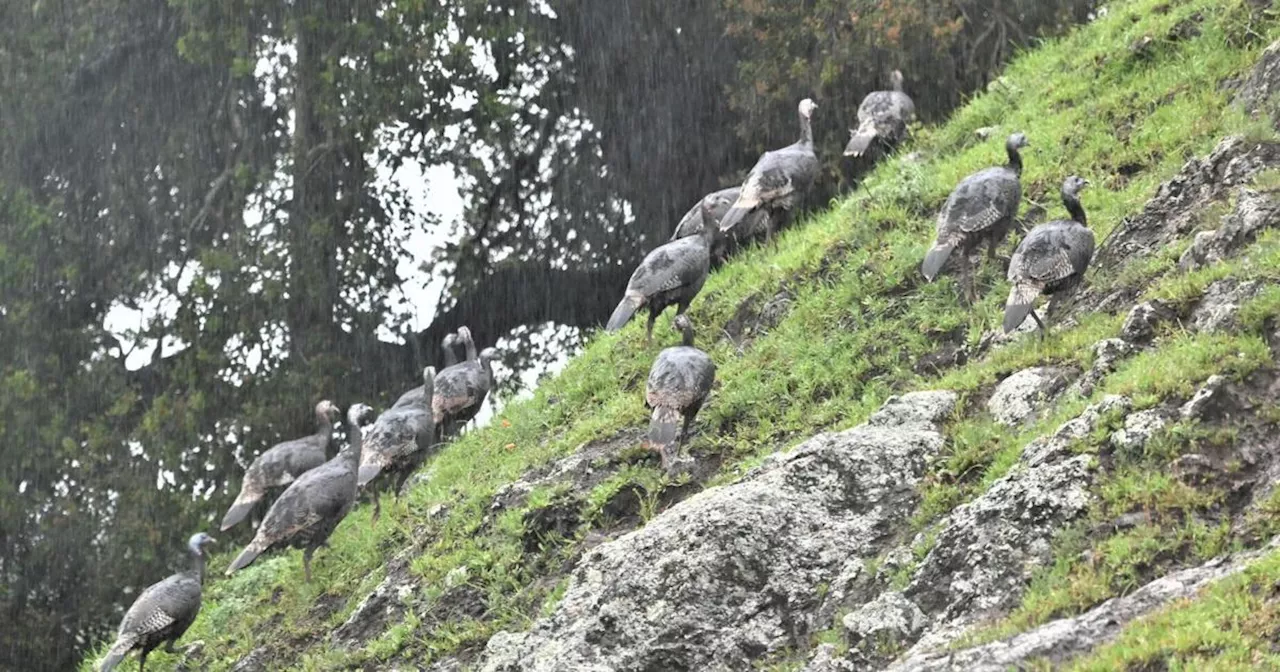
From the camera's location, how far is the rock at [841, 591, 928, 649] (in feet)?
30.5

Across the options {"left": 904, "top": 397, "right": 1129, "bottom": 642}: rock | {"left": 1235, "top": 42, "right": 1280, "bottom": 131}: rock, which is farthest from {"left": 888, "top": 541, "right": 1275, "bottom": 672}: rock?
{"left": 1235, "top": 42, "right": 1280, "bottom": 131}: rock

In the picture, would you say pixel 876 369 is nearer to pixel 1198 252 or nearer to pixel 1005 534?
pixel 1198 252

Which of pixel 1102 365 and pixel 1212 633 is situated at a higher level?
pixel 1102 365

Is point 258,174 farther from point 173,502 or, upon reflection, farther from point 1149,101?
point 1149,101

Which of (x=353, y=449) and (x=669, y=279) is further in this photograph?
(x=353, y=449)

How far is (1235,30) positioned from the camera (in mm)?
15719

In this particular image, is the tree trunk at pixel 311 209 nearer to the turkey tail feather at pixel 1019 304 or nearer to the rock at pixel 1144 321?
the turkey tail feather at pixel 1019 304

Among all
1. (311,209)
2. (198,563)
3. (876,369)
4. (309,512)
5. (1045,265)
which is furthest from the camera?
(311,209)

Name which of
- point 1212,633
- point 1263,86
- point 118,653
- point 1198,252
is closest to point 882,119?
point 1263,86

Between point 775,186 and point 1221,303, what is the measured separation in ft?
23.3

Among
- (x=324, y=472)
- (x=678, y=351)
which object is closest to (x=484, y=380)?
(x=324, y=472)

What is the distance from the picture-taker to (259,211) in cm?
2405

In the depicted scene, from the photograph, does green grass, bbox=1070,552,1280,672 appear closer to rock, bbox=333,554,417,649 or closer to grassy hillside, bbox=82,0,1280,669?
grassy hillside, bbox=82,0,1280,669

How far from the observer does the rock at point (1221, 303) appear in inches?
402
